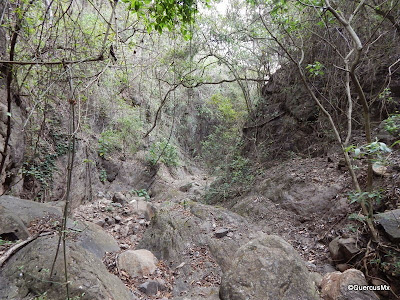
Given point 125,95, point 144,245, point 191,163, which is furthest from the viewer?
point 191,163

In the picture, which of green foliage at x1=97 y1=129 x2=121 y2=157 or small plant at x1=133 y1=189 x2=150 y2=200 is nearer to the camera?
green foliage at x1=97 y1=129 x2=121 y2=157

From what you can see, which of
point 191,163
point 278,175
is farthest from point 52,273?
point 191,163

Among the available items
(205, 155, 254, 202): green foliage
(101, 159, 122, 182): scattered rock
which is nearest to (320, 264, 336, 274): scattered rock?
(205, 155, 254, 202): green foliage

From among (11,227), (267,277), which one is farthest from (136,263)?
(267,277)

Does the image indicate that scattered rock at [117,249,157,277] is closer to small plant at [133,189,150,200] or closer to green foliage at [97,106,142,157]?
small plant at [133,189,150,200]

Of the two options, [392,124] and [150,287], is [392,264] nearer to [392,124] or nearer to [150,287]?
[392,124]

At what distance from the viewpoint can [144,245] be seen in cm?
443

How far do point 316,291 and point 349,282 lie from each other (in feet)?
1.29

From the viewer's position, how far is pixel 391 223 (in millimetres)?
3359

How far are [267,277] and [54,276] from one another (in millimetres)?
2296

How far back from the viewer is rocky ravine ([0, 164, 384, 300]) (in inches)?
90.4

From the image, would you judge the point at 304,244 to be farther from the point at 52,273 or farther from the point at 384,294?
the point at 52,273

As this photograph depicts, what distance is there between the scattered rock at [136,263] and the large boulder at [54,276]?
0.95 m

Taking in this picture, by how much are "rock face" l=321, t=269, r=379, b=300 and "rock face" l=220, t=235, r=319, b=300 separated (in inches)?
6.9
